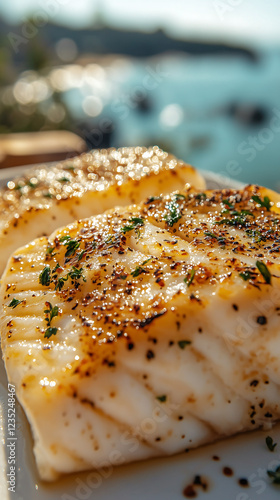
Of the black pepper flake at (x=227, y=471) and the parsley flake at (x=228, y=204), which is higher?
the parsley flake at (x=228, y=204)

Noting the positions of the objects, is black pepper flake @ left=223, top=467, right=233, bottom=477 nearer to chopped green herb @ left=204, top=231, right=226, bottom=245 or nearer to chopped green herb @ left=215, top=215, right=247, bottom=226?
chopped green herb @ left=204, top=231, right=226, bottom=245

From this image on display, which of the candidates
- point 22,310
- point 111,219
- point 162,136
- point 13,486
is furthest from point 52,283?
point 162,136

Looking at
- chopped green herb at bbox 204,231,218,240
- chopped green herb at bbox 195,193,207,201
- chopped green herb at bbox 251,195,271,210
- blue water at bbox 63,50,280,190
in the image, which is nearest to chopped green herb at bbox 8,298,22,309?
chopped green herb at bbox 204,231,218,240

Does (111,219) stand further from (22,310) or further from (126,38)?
(126,38)

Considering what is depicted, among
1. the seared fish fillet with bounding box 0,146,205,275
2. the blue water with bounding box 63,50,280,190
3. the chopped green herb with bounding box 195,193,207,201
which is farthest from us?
the blue water with bounding box 63,50,280,190

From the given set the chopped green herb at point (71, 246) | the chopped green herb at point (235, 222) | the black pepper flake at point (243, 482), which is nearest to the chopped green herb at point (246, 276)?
the chopped green herb at point (235, 222)

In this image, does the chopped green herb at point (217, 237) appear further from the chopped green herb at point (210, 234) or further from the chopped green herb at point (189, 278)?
the chopped green herb at point (189, 278)
